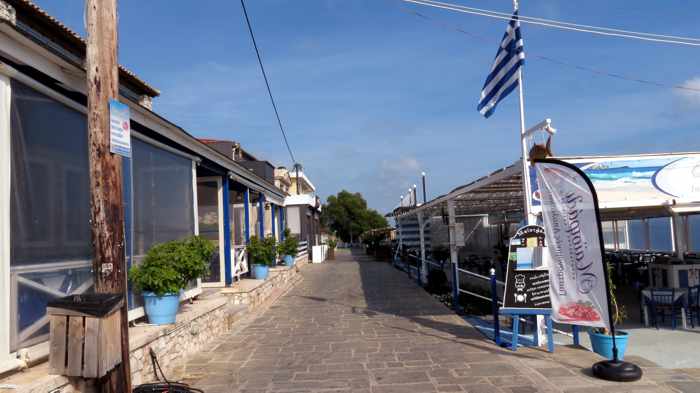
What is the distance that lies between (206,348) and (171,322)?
48.4 inches

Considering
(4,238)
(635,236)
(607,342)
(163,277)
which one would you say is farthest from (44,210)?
(635,236)

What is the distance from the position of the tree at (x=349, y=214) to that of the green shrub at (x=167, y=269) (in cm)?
4866

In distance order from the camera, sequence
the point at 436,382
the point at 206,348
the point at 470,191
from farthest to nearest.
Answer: the point at 470,191 → the point at 206,348 → the point at 436,382

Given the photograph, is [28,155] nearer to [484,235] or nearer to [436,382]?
[436,382]

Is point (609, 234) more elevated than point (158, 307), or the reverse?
point (609, 234)

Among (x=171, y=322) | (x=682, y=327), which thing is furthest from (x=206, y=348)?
(x=682, y=327)

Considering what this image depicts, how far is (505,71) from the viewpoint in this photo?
759 cm

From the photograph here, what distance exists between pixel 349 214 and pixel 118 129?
51680mm

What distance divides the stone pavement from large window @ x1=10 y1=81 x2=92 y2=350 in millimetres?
1843

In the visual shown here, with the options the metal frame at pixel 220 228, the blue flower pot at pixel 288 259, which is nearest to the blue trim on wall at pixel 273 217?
the blue flower pot at pixel 288 259

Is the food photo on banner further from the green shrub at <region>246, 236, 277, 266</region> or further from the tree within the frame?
the tree

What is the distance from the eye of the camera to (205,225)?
456 inches

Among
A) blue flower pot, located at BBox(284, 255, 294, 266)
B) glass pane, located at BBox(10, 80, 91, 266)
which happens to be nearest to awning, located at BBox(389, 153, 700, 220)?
glass pane, located at BBox(10, 80, 91, 266)

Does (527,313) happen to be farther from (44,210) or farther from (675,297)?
(44,210)
